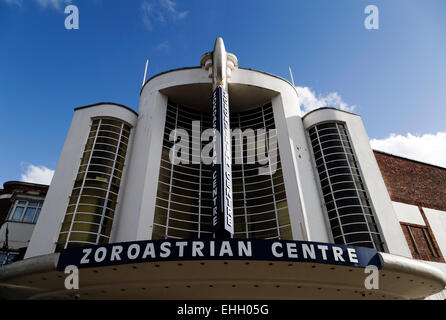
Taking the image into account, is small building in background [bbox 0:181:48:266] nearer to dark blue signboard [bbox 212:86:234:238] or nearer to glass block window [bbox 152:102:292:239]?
glass block window [bbox 152:102:292:239]

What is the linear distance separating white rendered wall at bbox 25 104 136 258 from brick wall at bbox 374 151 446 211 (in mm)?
16952

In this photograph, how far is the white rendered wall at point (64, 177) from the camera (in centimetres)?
1436

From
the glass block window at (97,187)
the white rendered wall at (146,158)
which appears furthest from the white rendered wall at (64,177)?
the white rendered wall at (146,158)

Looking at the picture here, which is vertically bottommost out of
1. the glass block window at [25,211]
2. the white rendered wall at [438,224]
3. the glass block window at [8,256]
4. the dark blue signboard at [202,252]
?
the dark blue signboard at [202,252]

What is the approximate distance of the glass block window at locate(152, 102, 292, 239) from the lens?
16578 millimetres

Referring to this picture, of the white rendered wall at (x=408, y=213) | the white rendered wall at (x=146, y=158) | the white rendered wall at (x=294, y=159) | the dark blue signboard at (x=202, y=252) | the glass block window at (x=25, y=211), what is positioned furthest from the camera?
the glass block window at (x=25, y=211)

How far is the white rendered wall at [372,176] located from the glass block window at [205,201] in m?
3.76

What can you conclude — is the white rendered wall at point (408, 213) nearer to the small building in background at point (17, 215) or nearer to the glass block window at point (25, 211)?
the small building in background at point (17, 215)

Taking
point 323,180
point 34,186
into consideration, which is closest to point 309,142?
point 323,180

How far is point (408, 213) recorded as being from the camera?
18.8 m

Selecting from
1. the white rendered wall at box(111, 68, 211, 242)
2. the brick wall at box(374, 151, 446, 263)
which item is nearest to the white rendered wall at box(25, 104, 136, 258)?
the white rendered wall at box(111, 68, 211, 242)

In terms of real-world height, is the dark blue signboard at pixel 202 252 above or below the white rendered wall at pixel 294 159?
below

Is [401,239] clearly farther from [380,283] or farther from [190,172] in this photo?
[190,172]

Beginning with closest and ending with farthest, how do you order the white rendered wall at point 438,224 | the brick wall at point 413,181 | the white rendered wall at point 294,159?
the white rendered wall at point 294,159
the white rendered wall at point 438,224
the brick wall at point 413,181
